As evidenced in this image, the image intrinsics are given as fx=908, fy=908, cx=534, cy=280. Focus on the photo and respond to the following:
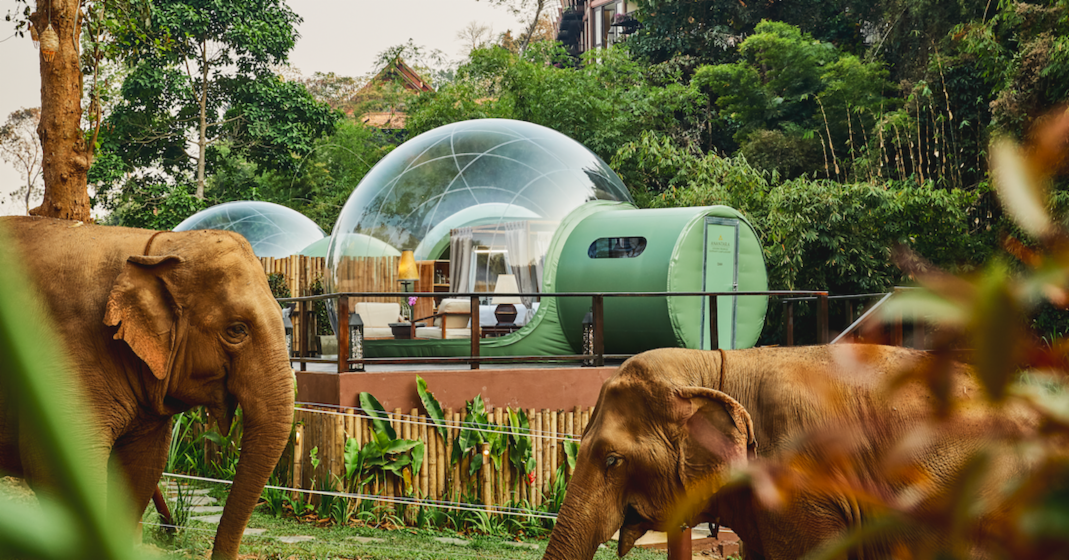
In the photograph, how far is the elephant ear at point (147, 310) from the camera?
17.7 feet

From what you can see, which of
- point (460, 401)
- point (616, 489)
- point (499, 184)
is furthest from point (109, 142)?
point (616, 489)

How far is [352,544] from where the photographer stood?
9.06 meters

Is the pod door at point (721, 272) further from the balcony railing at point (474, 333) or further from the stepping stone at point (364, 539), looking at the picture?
the stepping stone at point (364, 539)

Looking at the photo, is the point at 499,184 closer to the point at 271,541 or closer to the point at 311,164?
the point at 271,541

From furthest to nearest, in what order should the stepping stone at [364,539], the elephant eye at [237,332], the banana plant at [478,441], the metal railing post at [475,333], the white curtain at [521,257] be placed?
the white curtain at [521,257]
the metal railing post at [475,333]
the banana plant at [478,441]
the stepping stone at [364,539]
the elephant eye at [237,332]

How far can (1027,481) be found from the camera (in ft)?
1.97

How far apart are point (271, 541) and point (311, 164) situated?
3200 centimetres

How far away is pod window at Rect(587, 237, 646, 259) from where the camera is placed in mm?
13539

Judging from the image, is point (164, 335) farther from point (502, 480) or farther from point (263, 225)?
point (263, 225)

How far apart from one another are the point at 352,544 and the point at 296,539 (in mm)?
624

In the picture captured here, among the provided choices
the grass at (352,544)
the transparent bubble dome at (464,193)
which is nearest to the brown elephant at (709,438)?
the grass at (352,544)

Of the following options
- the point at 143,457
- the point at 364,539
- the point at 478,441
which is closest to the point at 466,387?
the point at 478,441

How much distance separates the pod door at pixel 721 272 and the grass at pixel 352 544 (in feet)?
15.8

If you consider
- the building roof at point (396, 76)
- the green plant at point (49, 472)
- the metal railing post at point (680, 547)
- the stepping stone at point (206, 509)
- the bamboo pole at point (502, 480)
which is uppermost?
the building roof at point (396, 76)
